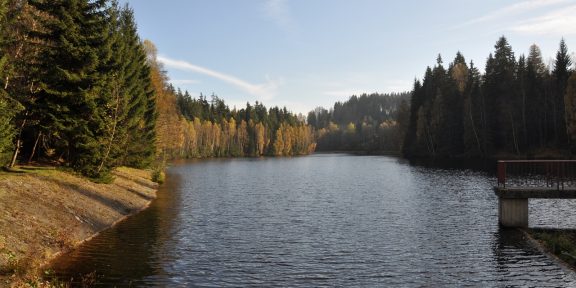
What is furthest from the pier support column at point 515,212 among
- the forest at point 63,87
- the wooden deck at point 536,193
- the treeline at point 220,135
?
the treeline at point 220,135

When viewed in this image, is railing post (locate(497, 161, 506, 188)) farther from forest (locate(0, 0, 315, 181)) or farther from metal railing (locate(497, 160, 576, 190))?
forest (locate(0, 0, 315, 181))

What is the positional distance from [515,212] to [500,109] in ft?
277

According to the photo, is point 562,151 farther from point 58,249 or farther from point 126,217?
point 58,249

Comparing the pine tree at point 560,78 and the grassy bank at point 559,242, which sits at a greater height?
the pine tree at point 560,78

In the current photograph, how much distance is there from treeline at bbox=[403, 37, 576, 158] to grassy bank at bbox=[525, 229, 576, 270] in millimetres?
55091

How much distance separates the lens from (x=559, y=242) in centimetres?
2111

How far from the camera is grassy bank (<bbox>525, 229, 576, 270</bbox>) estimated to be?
19.3 metres

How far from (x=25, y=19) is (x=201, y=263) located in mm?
26691

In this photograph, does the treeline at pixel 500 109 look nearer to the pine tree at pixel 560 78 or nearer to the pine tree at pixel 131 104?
the pine tree at pixel 560 78

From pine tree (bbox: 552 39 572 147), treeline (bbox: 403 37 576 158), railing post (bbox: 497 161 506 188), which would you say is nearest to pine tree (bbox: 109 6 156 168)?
railing post (bbox: 497 161 506 188)

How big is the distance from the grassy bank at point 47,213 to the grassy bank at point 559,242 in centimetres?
2262

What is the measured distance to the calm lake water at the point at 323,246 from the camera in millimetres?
17672

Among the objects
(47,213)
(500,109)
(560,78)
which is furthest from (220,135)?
(47,213)

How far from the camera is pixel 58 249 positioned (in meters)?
20.3
